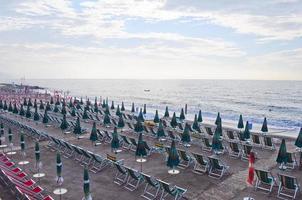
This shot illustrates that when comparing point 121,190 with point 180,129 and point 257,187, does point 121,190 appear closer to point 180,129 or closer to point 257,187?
point 257,187

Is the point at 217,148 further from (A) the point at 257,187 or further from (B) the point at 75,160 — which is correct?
(B) the point at 75,160

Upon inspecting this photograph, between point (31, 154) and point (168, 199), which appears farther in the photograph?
point (31, 154)

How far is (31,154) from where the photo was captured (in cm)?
1352

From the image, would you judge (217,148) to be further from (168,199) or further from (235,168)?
(168,199)

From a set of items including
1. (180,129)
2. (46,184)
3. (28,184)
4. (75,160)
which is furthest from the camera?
(180,129)

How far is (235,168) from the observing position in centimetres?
1123

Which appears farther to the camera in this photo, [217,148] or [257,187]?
[217,148]

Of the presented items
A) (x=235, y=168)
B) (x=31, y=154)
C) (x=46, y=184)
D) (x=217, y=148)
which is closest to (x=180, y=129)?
(x=217, y=148)

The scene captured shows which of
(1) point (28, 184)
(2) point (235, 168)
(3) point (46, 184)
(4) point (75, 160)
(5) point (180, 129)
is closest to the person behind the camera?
(1) point (28, 184)

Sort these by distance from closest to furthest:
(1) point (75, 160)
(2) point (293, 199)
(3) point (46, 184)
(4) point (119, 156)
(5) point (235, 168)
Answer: (2) point (293, 199) → (3) point (46, 184) → (5) point (235, 168) → (1) point (75, 160) → (4) point (119, 156)

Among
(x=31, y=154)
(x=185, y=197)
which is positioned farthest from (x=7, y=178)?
(x=185, y=197)

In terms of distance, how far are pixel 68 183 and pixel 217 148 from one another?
6716 millimetres

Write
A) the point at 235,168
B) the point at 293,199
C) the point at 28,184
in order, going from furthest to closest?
the point at 235,168
the point at 28,184
the point at 293,199

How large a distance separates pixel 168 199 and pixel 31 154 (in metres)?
8.18
